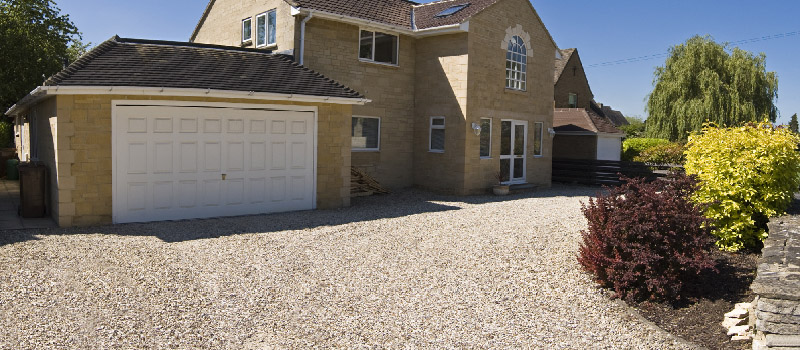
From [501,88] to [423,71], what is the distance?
99.1 inches

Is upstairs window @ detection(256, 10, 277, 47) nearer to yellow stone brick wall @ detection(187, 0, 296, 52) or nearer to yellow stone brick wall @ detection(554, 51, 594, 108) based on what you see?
yellow stone brick wall @ detection(187, 0, 296, 52)

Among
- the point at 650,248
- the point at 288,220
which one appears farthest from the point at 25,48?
the point at 650,248

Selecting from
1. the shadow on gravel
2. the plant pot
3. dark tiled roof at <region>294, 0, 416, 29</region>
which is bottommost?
the shadow on gravel

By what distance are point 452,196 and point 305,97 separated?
240 inches

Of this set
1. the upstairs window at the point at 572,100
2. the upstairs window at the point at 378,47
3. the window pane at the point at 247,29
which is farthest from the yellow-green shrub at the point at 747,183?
the upstairs window at the point at 572,100

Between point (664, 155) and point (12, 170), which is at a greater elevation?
point (664, 155)

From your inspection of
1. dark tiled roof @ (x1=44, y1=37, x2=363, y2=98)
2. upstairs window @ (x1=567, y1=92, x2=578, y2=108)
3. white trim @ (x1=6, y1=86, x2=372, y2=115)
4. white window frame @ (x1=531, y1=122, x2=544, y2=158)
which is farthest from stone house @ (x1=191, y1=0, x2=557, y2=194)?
upstairs window @ (x1=567, y1=92, x2=578, y2=108)

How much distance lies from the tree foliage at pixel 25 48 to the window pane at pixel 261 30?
1204 cm

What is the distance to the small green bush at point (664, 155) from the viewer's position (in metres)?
26.8

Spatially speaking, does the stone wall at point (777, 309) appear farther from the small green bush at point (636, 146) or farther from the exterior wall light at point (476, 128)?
the small green bush at point (636, 146)

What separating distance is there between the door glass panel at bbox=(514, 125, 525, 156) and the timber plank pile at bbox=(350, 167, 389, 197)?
528cm

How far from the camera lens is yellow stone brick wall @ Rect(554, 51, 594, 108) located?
3384 cm

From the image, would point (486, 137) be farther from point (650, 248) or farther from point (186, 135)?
point (650, 248)

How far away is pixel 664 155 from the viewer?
2720cm
